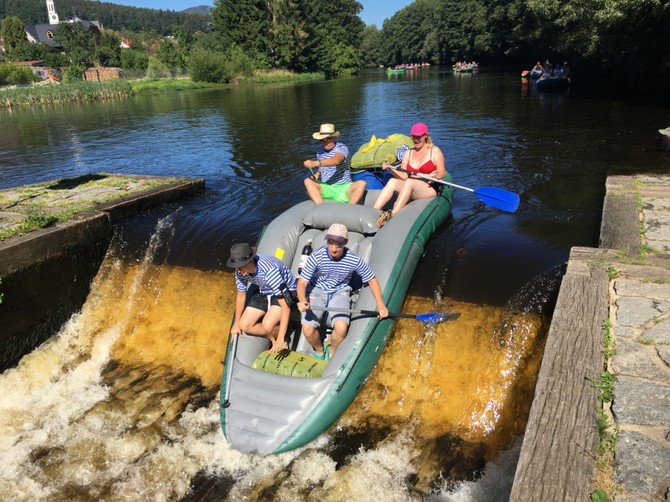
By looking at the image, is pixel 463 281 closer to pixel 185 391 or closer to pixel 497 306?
pixel 497 306

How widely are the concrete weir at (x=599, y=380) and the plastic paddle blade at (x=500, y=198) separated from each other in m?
1.90

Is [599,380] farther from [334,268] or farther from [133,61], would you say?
[133,61]

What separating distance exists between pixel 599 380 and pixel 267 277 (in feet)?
10.5

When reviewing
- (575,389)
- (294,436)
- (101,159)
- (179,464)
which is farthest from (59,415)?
(101,159)

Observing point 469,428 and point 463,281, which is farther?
point 463,281

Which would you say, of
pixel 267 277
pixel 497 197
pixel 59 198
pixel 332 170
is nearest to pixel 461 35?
pixel 497 197

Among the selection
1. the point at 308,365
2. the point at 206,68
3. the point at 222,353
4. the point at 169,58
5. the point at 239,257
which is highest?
the point at 169,58

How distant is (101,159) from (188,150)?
2750 mm

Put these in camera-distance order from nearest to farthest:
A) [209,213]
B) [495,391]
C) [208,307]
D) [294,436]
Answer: [294,436] < [495,391] < [208,307] < [209,213]

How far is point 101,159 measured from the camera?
1597 cm

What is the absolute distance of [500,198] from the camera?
24.5 feet

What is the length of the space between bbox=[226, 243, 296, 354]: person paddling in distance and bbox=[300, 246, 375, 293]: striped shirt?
30cm

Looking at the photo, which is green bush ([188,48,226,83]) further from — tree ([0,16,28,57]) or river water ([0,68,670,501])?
river water ([0,68,670,501])

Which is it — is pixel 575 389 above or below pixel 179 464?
above
